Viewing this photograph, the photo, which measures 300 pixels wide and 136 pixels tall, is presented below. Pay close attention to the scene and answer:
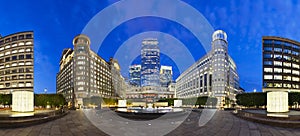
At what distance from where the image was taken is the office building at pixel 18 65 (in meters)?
107

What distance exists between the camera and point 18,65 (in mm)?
108062

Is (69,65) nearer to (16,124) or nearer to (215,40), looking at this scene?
(215,40)

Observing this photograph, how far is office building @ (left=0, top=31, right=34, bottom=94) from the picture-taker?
352 feet

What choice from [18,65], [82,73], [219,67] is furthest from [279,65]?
[18,65]

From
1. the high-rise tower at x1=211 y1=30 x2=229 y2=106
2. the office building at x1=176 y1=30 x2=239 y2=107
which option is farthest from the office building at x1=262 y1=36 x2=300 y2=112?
the high-rise tower at x1=211 y1=30 x2=229 y2=106

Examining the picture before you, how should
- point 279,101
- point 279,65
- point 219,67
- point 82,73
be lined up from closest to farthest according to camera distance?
point 279,101 → point 279,65 → point 82,73 → point 219,67

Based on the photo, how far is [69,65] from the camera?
127 m

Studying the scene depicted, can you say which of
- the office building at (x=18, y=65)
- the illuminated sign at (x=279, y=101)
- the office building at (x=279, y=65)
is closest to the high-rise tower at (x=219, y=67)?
the office building at (x=279, y=65)

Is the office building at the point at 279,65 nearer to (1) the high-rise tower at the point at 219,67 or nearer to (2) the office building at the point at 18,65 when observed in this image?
(1) the high-rise tower at the point at 219,67

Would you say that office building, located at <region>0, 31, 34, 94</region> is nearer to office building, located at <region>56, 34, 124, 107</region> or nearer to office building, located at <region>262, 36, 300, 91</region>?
office building, located at <region>56, 34, 124, 107</region>

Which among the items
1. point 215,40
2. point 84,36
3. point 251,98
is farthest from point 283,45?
point 84,36

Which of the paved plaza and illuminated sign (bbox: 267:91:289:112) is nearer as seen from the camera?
the paved plaza

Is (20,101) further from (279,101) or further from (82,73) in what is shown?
(82,73)

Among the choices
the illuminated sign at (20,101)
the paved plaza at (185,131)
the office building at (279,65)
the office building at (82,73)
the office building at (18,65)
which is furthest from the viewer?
the office building at (82,73)
